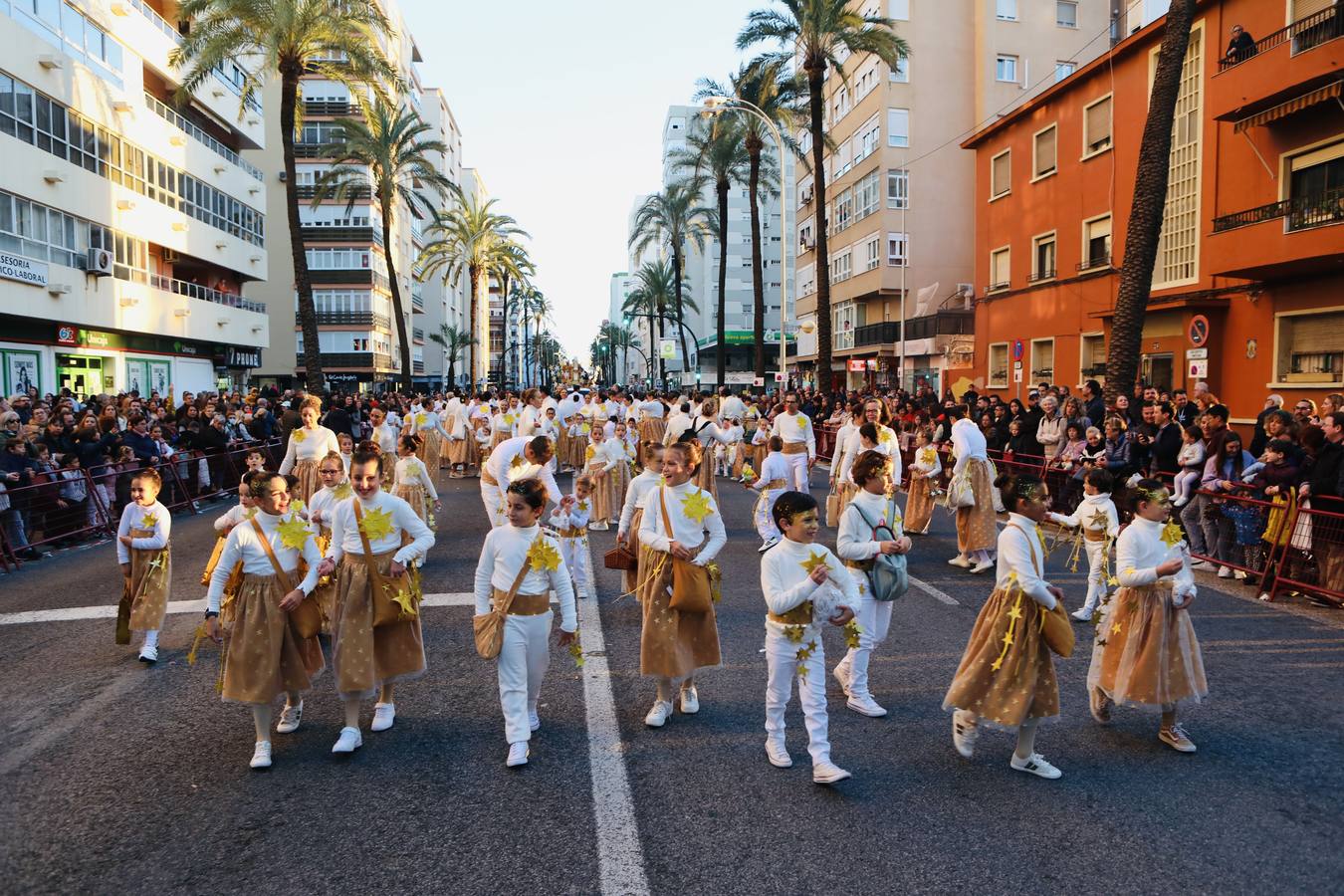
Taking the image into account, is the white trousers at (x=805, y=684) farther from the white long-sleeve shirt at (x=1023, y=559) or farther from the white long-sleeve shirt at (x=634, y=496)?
the white long-sleeve shirt at (x=634, y=496)

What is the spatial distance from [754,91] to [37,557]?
95.1 feet

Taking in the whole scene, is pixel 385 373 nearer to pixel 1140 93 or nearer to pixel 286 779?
pixel 1140 93

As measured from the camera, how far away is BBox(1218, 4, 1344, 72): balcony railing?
16.9 metres

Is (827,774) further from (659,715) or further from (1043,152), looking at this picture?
(1043,152)

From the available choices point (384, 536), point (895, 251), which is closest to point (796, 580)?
point (384, 536)

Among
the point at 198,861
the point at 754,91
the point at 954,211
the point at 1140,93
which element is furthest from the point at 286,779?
the point at 954,211

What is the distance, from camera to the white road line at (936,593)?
8641 millimetres

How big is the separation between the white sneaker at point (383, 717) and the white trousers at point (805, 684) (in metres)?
2.40

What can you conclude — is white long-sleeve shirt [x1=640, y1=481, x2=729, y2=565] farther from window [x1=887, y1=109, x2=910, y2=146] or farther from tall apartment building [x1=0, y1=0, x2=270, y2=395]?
window [x1=887, y1=109, x2=910, y2=146]

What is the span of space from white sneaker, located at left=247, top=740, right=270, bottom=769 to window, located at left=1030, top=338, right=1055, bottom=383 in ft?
86.9

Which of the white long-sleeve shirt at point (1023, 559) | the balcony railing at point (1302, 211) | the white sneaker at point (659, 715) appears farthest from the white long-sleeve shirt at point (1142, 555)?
the balcony railing at point (1302, 211)

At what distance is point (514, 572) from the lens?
513cm

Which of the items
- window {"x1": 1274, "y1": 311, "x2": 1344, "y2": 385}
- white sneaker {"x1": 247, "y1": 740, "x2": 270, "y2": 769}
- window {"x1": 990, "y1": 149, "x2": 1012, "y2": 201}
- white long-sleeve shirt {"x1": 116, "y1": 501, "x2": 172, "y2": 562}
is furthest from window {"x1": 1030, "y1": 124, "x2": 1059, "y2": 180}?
white sneaker {"x1": 247, "y1": 740, "x2": 270, "y2": 769}

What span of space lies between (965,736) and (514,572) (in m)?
2.67
